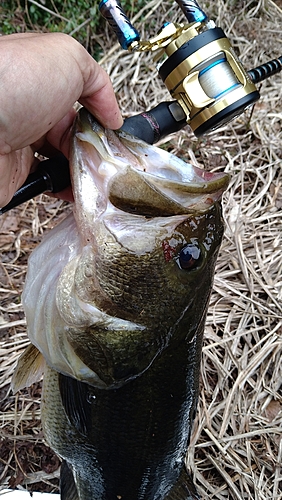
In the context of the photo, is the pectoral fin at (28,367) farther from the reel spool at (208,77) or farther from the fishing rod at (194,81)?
the reel spool at (208,77)

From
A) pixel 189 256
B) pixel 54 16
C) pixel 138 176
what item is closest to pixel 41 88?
pixel 138 176

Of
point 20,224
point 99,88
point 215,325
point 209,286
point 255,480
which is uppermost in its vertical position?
point 99,88

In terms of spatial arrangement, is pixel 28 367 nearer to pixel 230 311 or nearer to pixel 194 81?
pixel 194 81

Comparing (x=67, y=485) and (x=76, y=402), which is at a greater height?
(x=76, y=402)

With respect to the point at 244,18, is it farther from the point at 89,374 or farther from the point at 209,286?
the point at 89,374

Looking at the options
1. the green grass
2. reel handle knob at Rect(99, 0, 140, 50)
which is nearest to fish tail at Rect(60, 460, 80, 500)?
reel handle knob at Rect(99, 0, 140, 50)

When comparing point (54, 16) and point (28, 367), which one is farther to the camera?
point (54, 16)

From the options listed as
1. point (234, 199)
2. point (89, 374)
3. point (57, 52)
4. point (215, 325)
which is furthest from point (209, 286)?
point (234, 199)
